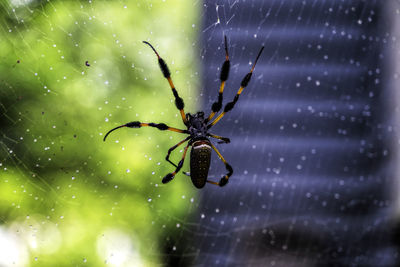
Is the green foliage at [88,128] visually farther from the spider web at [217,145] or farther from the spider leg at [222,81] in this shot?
the spider leg at [222,81]

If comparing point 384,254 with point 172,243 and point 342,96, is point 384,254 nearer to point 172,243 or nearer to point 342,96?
point 342,96

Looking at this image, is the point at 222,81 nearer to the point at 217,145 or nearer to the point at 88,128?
the point at 217,145

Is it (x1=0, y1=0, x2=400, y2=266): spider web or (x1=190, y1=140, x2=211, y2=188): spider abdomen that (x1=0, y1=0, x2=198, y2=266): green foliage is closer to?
(x1=0, y1=0, x2=400, y2=266): spider web

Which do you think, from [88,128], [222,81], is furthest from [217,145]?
[88,128]

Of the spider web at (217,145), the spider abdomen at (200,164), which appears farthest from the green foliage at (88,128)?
the spider abdomen at (200,164)

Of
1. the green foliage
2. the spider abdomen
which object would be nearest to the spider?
the spider abdomen

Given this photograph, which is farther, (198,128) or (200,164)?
(198,128)

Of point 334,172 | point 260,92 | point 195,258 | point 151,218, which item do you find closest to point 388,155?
point 334,172
